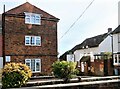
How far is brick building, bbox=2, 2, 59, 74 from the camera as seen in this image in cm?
2930

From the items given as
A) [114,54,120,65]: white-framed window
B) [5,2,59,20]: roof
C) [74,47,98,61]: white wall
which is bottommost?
[114,54,120,65]: white-framed window

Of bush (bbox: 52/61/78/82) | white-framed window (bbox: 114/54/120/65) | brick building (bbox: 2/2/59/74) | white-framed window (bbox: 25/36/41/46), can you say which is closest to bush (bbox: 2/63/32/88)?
bush (bbox: 52/61/78/82)

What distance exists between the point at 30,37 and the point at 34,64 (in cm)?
315

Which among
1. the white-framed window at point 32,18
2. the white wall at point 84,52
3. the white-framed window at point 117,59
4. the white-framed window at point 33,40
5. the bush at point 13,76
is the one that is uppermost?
the white-framed window at point 32,18

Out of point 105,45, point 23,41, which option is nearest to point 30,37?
point 23,41

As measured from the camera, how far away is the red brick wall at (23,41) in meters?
29.3

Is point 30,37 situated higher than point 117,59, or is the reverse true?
point 30,37

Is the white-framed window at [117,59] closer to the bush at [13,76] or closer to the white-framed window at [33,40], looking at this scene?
the white-framed window at [33,40]

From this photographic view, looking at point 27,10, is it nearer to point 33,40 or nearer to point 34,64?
point 33,40

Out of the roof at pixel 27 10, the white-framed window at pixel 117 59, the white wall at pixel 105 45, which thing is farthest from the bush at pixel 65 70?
the white wall at pixel 105 45

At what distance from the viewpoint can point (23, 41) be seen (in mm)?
30031

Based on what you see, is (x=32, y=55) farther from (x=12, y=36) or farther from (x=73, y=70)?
(x=73, y=70)

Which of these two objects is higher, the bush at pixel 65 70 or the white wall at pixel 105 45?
the white wall at pixel 105 45

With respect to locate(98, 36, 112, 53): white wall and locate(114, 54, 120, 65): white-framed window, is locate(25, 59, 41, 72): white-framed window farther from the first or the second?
locate(98, 36, 112, 53): white wall
